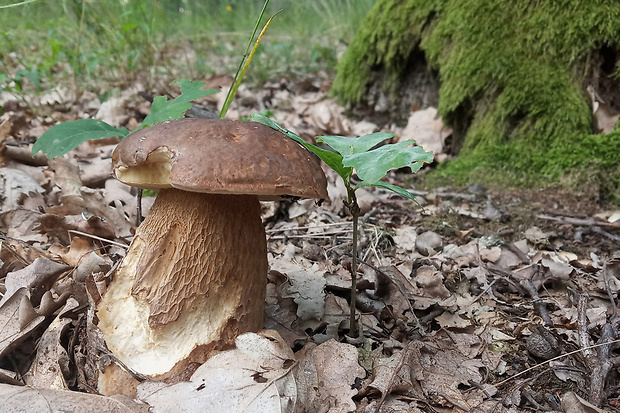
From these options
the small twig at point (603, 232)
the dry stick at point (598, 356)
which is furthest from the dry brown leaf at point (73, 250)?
the small twig at point (603, 232)

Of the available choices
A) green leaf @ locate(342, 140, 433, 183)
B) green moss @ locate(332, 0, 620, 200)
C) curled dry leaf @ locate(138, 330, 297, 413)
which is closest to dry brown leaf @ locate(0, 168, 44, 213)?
curled dry leaf @ locate(138, 330, 297, 413)

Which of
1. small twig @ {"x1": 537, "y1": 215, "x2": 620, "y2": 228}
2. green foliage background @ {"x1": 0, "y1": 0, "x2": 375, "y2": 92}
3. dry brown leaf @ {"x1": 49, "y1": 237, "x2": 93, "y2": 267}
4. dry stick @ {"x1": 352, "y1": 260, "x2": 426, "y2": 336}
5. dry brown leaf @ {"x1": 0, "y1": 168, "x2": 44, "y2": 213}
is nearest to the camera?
dry stick @ {"x1": 352, "y1": 260, "x2": 426, "y2": 336}

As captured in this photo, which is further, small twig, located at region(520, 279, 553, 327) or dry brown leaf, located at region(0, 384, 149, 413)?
small twig, located at region(520, 279, 553, 327)

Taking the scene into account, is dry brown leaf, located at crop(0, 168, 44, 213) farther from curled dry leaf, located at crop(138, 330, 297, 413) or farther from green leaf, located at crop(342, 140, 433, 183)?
green leaf, located at crop(342, 140, 433, 183)

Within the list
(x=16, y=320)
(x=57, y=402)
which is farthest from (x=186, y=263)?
(x=16, y=320)

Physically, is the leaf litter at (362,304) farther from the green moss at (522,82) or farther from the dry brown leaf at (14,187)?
the green moss at (522,82)

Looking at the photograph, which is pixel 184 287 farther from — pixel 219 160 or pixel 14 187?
pixel 14 187
